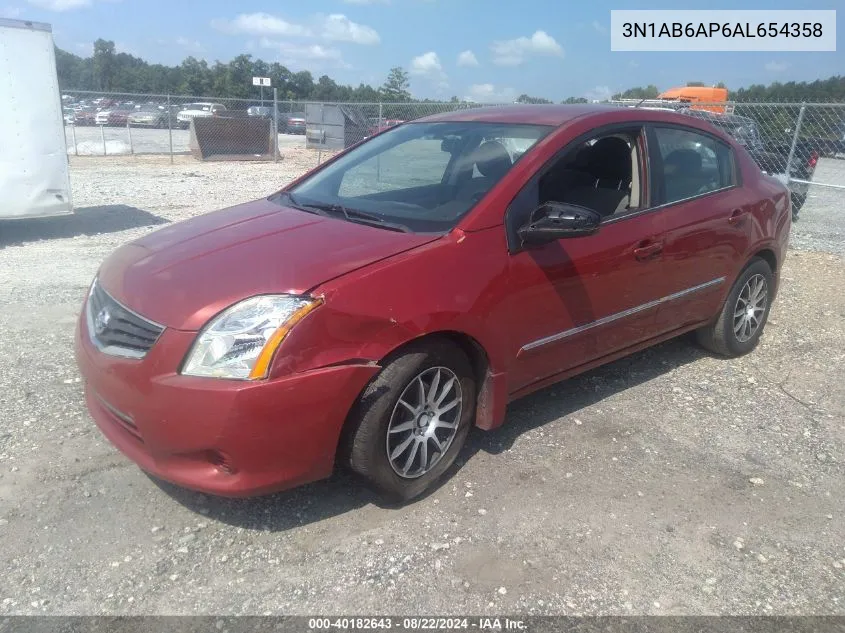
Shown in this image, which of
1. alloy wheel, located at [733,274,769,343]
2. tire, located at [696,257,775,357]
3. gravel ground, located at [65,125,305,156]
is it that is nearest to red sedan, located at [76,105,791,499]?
tire, located at [696,257,775,357]

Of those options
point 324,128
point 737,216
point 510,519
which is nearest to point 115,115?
point 324,128

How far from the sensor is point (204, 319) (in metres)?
2.66

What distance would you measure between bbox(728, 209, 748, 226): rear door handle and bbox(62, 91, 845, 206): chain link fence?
2.39 metres

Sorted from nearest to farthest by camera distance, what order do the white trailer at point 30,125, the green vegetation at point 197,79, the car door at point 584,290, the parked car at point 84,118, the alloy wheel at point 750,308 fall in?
the car door at point 584,290
the alloy wheel at point 750,308
the white trailer at point 30,125
the parked car at point 84,118
the green vegetation at point 197,79

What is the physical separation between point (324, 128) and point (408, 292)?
66.9 ft

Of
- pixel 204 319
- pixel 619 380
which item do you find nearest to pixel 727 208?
pixel 619 380

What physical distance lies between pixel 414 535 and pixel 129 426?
1298 mm

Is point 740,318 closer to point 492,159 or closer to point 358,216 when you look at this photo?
point 492,159

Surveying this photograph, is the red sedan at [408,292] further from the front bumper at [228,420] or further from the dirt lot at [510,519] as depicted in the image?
the dirt lot at [510,519]

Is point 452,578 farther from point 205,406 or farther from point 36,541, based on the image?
point 36,541

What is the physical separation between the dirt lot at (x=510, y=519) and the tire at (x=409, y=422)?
0.17m

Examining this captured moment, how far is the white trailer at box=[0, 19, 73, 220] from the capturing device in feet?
27.7

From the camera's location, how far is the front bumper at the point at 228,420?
102 inches

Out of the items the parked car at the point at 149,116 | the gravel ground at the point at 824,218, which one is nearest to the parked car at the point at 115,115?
the parked car at the point at 149,116
